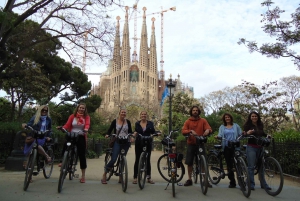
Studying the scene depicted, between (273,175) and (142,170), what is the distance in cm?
255

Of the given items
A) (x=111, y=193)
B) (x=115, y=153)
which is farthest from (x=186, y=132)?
(x=111, y=193)

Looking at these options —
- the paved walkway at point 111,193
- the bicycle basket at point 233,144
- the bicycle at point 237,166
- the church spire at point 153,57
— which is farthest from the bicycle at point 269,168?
the church spire at point 153,57

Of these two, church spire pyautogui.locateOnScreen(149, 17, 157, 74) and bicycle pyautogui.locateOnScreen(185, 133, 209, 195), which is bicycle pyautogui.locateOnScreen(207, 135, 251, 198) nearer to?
bicycle pyautogui.locateOnScreen(185, 133, 209, 195)

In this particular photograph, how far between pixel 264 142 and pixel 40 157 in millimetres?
4867

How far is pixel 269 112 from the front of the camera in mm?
26422

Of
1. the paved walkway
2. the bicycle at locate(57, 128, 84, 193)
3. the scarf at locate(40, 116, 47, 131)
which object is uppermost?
the scarf at locate(40, 116, 47, 131)

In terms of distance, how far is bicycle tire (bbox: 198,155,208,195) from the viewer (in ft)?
15.3

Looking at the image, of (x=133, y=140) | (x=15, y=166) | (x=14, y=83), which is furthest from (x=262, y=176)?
(x=14, y=83)

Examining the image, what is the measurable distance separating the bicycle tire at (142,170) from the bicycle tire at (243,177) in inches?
72.1

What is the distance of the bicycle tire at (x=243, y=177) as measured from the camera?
14.9ft

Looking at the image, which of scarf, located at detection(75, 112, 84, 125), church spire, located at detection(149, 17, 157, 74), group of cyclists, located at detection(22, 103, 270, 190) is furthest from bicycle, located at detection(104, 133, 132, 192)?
church spire, located at detection(149, 17, 157, 74)

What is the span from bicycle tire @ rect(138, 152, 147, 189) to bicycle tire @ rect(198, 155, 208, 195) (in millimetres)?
1109

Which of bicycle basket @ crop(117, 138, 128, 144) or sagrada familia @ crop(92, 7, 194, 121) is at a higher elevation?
sagrada familia @ crop(92, 7, 194, 121)

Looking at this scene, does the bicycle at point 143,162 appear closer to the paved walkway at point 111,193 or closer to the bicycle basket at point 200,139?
the paved walkway at point 111,193
